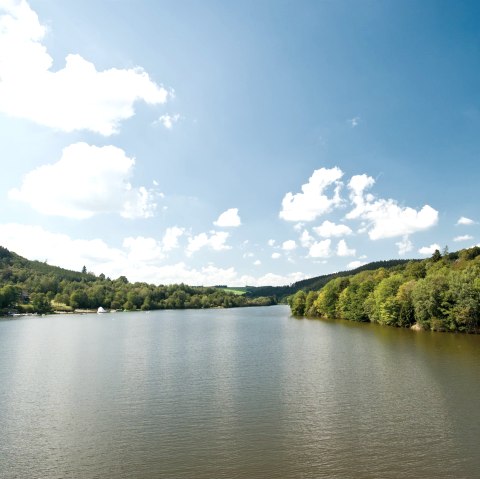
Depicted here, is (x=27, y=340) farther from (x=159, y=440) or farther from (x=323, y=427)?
(x=323, y=427)

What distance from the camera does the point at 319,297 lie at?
155 meters

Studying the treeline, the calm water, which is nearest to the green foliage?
the treeline

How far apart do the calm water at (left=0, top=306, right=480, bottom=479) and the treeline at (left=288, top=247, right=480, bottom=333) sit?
32.1 metres

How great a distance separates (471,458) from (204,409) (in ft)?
60.9

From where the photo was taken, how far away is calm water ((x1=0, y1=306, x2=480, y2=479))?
2239cm

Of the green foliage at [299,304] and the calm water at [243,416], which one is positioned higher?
the green foliage at [299,304]

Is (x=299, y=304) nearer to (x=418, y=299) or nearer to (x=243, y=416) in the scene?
(x=418, y=299)

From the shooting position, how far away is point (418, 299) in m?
94.8

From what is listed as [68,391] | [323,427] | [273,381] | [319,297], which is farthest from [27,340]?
[319,297]

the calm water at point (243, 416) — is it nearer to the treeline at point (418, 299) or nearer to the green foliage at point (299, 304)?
the treeline at point (418, 299)

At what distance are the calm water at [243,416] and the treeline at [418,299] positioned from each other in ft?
105

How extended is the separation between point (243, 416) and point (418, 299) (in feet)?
252

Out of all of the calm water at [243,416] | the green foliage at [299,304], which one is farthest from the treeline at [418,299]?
the calm water at [243,416]

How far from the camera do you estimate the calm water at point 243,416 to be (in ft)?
73.5
